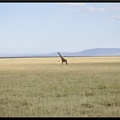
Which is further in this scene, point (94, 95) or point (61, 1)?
point (94, 95)

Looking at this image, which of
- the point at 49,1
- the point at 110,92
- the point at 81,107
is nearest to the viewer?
the point at 49,1

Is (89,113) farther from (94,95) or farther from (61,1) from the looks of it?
(61,1)

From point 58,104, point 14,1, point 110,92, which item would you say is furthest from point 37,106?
point 14,1

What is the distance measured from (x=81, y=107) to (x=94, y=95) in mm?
2563

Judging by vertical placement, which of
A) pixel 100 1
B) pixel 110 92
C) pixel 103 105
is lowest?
pixel 110 92

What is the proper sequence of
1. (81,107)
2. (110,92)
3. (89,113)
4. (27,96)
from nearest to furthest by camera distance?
A: 1. (89,113)
2. (81,107)
3. (27,96)
4. (110,92)

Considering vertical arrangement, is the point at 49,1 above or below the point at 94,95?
above

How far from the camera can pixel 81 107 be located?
8.62m

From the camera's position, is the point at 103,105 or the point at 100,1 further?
the point at 103,105

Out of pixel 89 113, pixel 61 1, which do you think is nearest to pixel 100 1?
pixel 61 1

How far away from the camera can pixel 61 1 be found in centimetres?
414

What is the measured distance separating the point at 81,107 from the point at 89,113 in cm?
84

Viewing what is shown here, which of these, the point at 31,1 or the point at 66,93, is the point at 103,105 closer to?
the point at 66,93

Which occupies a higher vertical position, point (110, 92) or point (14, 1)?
point (14, 1)
